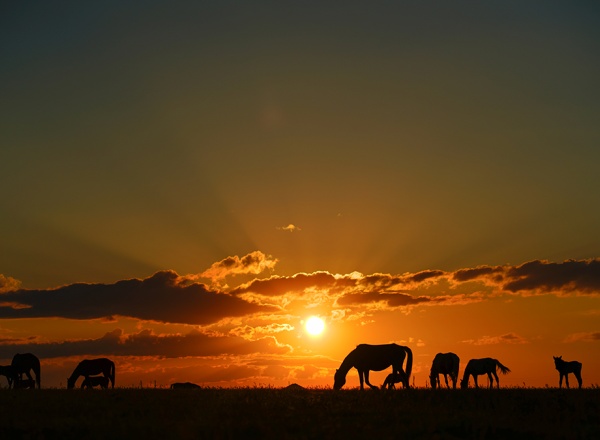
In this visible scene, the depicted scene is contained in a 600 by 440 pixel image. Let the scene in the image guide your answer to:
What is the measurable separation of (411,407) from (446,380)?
25553 mm

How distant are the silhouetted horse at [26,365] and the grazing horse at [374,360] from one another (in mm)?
21375

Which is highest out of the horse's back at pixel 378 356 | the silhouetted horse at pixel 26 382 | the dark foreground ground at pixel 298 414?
the horse's back at pixel 378 356

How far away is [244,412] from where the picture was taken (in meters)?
24.3

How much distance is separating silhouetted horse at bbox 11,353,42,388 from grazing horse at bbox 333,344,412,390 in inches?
842

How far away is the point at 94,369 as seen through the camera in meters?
48.5

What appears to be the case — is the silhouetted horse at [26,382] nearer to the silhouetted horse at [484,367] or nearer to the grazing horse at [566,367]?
the silhouetted horse at [484,367]

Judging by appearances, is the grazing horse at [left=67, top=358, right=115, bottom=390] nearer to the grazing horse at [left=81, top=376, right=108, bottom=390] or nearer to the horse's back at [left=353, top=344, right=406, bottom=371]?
the grazing horse at [left=81, top=376, right=108, bottom=390]

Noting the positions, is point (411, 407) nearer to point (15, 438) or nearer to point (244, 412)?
point (244, 412)

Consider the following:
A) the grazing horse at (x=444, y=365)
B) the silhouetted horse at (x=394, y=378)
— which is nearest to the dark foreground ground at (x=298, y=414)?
the silhouetted horse at (x=394, y=378)

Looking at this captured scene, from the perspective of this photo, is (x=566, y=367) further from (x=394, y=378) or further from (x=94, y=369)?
(x=94, y=369)

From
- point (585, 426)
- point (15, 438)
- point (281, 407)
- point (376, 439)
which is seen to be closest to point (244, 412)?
point (281, 407)

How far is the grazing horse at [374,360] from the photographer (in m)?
41.6

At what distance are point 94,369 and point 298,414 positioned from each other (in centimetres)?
2881

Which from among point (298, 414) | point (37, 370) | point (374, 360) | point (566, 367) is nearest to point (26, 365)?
point (37, 370)
